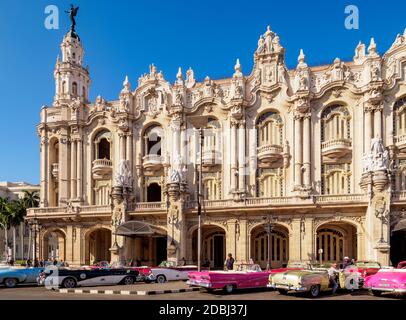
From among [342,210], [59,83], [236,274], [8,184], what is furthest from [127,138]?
[8,184]

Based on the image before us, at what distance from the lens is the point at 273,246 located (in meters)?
42.7

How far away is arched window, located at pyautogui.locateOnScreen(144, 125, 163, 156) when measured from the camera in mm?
46969

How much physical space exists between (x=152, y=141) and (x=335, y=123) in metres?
16.8

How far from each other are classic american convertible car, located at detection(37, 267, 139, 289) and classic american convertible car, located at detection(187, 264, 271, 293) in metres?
5.35

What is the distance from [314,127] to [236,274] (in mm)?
22537

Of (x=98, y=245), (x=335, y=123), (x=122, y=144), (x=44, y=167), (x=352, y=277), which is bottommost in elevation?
→ (x=98, y=245)

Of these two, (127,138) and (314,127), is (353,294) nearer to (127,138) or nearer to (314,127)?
(314,127)

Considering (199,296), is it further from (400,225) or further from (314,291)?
(400,225)

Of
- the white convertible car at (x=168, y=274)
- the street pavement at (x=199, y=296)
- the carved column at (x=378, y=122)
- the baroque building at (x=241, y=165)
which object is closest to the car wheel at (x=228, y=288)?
the street pavement at (x=199, y=296)

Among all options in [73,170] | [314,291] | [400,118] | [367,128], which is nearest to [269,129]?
[367,128]

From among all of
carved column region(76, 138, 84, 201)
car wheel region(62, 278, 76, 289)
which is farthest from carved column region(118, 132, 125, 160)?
car wheel region(62, 278, 76, 289)

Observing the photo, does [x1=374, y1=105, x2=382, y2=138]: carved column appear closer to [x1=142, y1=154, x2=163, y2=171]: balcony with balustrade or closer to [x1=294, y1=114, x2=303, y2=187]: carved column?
[x1=294, y1=114, x2=303, y2=187]: carved column

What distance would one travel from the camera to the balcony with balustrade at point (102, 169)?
47625 millimetres

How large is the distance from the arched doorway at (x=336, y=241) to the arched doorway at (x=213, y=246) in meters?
8.43
